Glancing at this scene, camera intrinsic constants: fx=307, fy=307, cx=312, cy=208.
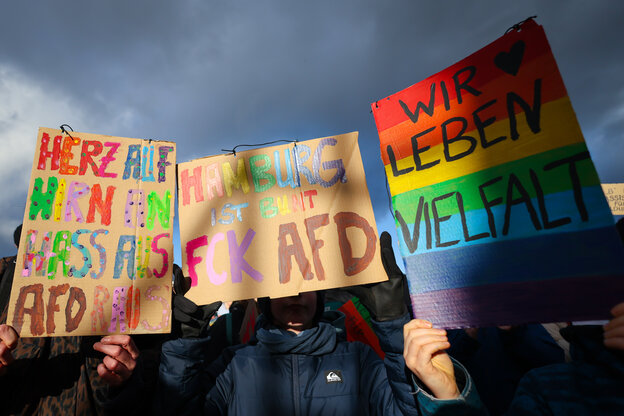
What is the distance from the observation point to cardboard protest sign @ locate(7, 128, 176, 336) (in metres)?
1.53

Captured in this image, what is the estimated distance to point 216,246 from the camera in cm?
171

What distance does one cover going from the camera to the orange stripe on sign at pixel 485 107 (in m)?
1.21

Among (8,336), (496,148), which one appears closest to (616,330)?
(496,148)

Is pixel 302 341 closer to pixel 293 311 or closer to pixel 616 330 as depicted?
pixel 293 311

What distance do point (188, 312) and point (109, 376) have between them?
1.47ft

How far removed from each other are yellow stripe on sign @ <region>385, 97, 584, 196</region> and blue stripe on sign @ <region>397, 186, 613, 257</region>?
0.50 ft

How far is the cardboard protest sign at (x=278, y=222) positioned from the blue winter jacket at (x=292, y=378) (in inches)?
13.2

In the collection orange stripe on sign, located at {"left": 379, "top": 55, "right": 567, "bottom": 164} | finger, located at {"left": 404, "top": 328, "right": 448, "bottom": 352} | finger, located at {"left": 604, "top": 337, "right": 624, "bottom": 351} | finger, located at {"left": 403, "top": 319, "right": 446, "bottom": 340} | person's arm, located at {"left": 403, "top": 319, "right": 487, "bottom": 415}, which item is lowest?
person's arm, located at {"left": 403, "top": 319, "right": 487, "bottom": 415}

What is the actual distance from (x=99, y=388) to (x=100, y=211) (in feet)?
3.08

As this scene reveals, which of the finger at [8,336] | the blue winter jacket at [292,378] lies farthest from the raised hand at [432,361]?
the finger at [8,336]

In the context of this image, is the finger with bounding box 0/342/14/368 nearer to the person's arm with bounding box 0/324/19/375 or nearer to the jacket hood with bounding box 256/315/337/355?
the person's arm with bounding box 0/324/19/375

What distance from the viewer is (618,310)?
38.8 inches

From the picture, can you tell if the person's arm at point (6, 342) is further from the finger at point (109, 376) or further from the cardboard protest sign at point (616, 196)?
the cardboard protest sign at point (616, 196)

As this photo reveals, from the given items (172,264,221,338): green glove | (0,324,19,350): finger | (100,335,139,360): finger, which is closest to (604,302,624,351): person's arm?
(172,264,221,338): green glove
